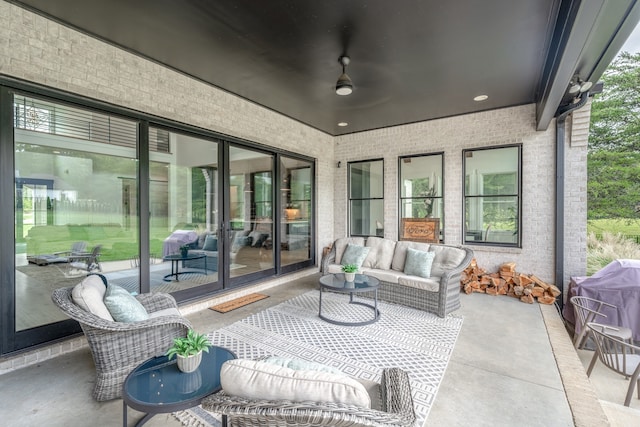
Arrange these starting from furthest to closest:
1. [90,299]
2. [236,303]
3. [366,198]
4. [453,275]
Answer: [366,198] → [236,303] → [453,275] → [90,299]

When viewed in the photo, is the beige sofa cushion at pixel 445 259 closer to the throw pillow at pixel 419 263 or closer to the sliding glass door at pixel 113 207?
the throw pillow at pixel 419 263

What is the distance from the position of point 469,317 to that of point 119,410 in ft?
13.5

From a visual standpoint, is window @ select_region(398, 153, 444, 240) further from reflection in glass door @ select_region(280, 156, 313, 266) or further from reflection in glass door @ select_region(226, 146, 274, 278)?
reflection in glass door @ select_region(226, 146, 274, 278)

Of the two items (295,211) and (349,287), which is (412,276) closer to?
(349,287)

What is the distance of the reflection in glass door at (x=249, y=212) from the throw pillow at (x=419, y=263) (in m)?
2.74

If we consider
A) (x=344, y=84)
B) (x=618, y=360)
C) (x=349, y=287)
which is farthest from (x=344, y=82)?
(x=618, y=360)

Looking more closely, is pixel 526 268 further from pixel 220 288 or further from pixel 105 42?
pixel 105 42

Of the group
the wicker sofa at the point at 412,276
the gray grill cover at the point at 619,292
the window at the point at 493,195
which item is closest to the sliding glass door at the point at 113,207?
the wicker sofa at the point at 412,276

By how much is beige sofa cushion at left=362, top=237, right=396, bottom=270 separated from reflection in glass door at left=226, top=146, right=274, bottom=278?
6.60ft

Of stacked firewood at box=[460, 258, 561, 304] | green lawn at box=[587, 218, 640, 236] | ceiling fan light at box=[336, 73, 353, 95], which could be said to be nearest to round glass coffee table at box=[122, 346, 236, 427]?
ceiling fan light at box=[336, 73, 353, 95]

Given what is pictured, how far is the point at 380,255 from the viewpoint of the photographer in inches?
205

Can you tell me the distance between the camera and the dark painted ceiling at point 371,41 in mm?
2771

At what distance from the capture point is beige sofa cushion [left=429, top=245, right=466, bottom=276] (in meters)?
4.48

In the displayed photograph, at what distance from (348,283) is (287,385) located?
2.89 m
